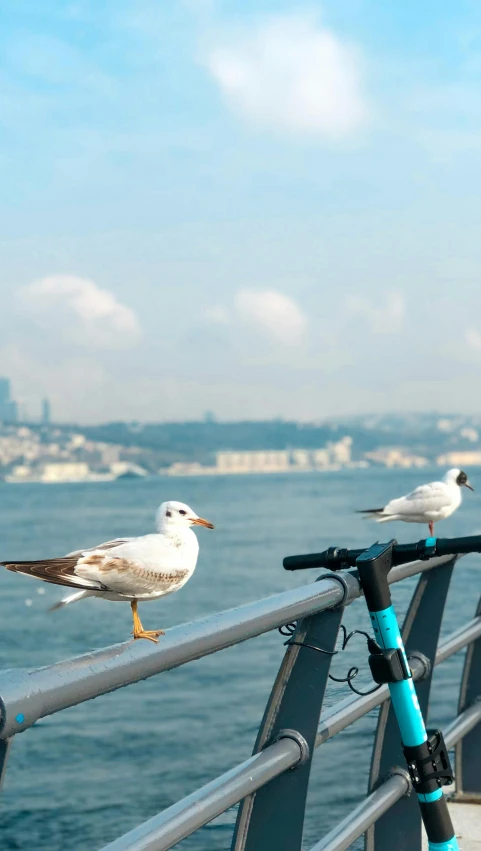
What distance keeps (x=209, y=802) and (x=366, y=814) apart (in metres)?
1.22

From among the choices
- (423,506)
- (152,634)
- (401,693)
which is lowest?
(401,693)

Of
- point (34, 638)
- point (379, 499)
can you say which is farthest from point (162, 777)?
point (379, 499)

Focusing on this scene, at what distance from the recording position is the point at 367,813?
3.14 m

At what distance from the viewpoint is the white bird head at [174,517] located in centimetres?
306

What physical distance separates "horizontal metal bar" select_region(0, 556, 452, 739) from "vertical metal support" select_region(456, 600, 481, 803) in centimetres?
231

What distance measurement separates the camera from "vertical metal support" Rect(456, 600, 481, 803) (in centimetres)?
479

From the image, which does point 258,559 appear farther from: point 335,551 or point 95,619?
point 335,551

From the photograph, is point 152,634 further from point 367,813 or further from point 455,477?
point 455,477

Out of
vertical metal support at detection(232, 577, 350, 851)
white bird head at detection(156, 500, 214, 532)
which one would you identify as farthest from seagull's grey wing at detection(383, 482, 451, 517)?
vertical metal support at detection(232, 577, 350, 851)

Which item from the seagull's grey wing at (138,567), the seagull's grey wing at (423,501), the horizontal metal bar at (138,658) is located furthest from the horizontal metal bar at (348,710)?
the seagull's grey wing at (423,501)

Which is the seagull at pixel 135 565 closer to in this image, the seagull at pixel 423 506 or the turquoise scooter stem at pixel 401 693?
the turquoise scooter stem at pixel 401 693

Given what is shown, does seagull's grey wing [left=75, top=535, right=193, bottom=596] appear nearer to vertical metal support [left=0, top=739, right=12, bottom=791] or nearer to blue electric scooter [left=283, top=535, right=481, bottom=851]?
blue electric scooter [left=283, top=535, right=481, bottom=851]

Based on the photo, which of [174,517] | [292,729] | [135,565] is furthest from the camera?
[174,517]

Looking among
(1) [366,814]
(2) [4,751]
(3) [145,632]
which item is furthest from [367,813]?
(2) [4,751]
